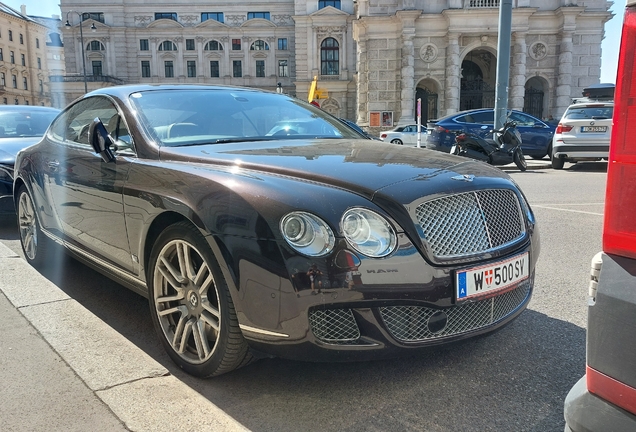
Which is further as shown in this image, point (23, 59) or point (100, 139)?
point (23, 59)

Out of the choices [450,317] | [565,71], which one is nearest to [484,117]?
[450,317]

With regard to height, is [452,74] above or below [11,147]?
above

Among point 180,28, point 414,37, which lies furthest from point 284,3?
point 414,37

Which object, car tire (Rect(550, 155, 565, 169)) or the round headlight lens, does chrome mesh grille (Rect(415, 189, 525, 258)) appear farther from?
car tire (Rect(550, 155, 565, 169))

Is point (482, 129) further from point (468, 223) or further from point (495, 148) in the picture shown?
point (468, 223)

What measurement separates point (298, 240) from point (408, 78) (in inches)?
1225

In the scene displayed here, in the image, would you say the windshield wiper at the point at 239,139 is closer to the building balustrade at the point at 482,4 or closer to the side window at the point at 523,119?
the side window at the point at 523,119

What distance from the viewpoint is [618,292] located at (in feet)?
4.41

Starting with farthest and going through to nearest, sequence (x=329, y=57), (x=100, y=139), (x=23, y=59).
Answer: (x=23, y=59) → (x=329, y=57) → (x=100, y=139)

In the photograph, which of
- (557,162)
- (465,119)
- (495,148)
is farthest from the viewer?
(465,119)

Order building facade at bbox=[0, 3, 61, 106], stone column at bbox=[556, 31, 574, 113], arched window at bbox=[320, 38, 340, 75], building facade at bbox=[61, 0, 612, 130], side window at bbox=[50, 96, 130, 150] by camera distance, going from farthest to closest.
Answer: building facade at bbox=[0, 3, 61, 106] < arched window at bbox=[320, 38, 340, 75] < stone column at bbox=[556, 31, 574, 113] < building facade at bbox=[61, 0, 612, 130] < side window at bbox=[50, 96, 130, 150]

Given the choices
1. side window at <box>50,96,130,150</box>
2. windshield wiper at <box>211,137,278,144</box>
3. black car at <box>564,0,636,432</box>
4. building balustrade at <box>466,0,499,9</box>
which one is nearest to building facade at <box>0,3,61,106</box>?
building balustrade at <box>466,0,499,9</box>

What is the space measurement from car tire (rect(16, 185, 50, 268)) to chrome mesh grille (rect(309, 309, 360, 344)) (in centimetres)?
316

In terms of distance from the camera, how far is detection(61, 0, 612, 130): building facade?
32.0m
